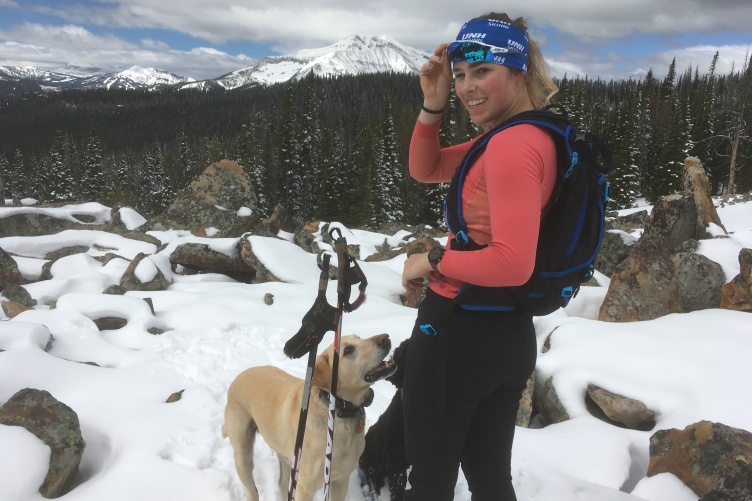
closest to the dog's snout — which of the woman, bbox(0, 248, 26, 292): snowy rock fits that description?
the woman

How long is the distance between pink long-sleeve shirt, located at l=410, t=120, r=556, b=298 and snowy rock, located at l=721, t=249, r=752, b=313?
7.39 m

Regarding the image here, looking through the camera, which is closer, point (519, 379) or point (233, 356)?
point (519, 379)

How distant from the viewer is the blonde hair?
190 cm

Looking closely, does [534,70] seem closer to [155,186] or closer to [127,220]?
[127,220]

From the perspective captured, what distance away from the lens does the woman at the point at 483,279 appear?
1.52 m

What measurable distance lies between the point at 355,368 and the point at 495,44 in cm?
212

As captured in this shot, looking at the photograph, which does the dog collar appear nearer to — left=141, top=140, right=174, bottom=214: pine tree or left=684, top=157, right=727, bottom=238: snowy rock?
left=684, top=157, right=727, bottom=238: snowy rock

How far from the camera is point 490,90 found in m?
1.80

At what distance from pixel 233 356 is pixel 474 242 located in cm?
609

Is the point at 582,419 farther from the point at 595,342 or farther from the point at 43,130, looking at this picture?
the point at 43,130

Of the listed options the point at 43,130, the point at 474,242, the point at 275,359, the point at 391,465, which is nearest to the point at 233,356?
the point at 275,359

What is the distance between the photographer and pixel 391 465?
3.41 meters

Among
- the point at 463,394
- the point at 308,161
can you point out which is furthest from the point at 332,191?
the point at 463,394

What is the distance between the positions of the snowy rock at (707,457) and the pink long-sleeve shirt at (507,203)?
8.75ft
